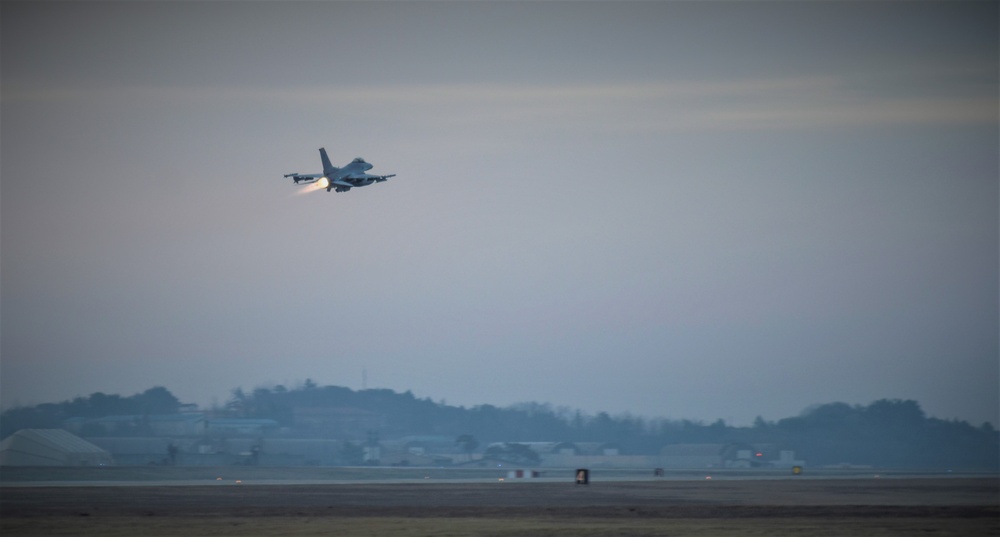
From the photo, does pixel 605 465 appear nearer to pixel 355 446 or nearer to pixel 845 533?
pixel 355 446

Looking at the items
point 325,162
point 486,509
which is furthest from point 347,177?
point 486,509

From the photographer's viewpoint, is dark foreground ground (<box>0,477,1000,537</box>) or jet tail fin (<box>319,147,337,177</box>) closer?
dark foreground ground (<box>0,477,1000,537</box>)

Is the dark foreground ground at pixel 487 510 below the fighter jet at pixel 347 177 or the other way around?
below

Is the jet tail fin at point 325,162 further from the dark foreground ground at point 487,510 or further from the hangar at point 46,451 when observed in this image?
the hangar at point 46,451

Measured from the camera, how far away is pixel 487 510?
209 ft

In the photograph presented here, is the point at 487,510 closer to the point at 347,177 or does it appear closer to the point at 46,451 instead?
the point at 347,177

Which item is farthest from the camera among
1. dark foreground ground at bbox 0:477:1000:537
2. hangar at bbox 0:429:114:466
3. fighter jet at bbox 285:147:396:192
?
hangar at bbox 0:429:114:466

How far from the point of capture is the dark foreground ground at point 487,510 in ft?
174

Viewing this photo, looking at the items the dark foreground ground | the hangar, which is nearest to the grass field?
the dark foreground ground

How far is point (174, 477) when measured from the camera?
348 feet

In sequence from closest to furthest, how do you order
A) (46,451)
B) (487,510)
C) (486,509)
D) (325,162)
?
(487,510) → (486,509) → (325,162) → (46,451)

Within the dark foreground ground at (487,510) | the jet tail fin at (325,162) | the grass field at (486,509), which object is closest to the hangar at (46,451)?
the grass field at (486,509)

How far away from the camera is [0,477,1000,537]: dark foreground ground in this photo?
174 ft

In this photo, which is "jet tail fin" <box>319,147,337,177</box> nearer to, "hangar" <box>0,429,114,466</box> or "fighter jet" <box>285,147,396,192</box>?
"fighter jet" <box>285,147,396,192</box>
